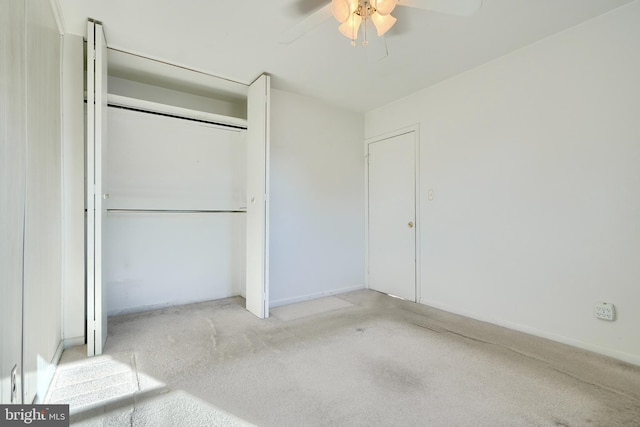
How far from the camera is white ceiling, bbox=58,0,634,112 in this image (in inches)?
76.2

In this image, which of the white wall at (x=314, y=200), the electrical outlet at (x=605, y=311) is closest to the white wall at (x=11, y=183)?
the white wall at (x=314, y=200)

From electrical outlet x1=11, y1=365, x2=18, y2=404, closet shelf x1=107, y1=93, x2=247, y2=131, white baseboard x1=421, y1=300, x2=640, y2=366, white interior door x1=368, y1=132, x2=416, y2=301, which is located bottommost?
white baseboard x1=421, y1=300, x2=640, y2=366

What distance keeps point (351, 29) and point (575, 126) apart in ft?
6.08

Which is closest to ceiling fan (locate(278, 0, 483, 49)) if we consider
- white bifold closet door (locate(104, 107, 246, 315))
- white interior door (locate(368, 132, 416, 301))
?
white interior door (locate(368, 132, 416, 301))

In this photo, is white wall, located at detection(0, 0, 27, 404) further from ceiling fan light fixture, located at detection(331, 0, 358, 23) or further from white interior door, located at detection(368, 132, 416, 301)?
white interior door, located at detection(368, 132, 416, 301)

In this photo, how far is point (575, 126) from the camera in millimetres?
2168

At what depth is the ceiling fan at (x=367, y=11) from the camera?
151cm

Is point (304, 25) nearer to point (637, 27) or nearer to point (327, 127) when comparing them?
point (327, 127)

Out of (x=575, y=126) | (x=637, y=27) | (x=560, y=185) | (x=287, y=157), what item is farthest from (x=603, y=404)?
(x=287, y=157)

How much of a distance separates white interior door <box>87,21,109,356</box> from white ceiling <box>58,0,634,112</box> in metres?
0.30

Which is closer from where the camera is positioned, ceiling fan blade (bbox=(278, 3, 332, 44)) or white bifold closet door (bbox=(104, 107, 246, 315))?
ceiling fan blade (bbox=(278, 3, 332, 44))

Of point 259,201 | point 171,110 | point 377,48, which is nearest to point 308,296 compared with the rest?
point 259,201

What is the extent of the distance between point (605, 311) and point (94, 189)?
373cm

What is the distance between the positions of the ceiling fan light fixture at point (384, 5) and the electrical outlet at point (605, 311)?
2.45 meters
